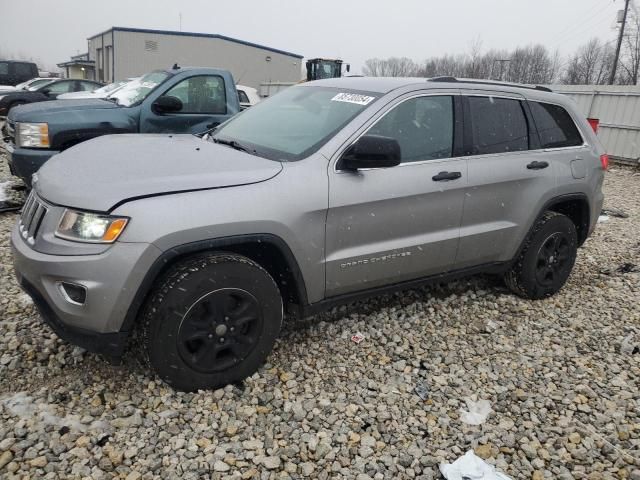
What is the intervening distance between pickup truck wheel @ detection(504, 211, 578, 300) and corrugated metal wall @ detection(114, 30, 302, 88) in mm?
31905

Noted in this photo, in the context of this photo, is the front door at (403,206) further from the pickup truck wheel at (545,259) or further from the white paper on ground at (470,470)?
the white paper on ground at (470,470)

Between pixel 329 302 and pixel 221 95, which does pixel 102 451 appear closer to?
pixel 329 302

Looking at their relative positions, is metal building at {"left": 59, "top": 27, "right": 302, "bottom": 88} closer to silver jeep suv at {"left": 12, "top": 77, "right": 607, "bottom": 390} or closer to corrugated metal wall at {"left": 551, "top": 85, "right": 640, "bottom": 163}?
corrugated metal wall at {"left": 551, "top": 85, "right": 640, "bottom": 163}

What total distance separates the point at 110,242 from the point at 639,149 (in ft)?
42.5

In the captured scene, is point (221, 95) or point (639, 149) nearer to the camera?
point (221, 95)

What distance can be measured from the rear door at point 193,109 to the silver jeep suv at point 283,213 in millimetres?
2357

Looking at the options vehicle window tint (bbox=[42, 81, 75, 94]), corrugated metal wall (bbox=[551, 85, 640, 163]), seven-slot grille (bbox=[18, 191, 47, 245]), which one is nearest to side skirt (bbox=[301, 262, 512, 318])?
seven-slot grille (bbox=[18, 191, 47, 245])

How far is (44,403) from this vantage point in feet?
8.55

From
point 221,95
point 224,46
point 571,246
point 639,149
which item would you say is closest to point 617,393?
point 571,246

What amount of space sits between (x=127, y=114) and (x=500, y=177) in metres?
4.07

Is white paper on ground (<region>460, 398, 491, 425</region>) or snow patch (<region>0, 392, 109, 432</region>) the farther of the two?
white paper on ground (<region>460, 398, 491, 425</region>)

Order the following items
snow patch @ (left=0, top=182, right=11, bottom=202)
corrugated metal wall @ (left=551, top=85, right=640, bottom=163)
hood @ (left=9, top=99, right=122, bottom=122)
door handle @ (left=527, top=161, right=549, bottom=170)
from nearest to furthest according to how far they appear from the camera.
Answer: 1. door handle @ (left=527, top=161, right=549, bottom=170)
2. hood @ (left=9, top=99, right=122, bottom=122)
3. snow patch @ (left=0, top=182, right=11, bottom=202)
4. corrugated metal wall @ (left=551, top=85, right=640, bottom=163)

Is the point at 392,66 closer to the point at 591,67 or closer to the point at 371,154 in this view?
the point at 591,67

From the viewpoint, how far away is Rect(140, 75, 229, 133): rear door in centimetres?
575
